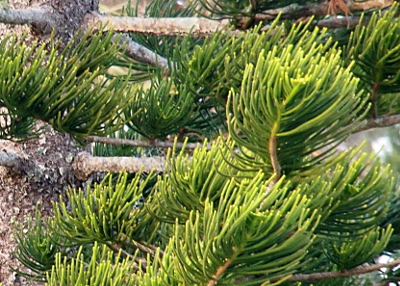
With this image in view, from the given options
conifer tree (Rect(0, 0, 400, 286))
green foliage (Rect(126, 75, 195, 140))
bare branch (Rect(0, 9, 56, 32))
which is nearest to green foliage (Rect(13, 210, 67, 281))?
conifer tree (Rect(0, 0, 400, 286))

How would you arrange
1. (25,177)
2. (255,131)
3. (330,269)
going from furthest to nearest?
(25,177), (330,269), (255,131)

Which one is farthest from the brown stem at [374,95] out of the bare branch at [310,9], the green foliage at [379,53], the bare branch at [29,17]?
the bare branch at [29,17]

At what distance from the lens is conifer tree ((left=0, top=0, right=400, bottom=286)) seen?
3.07 ft

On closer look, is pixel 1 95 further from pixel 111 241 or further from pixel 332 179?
pixel 332 179

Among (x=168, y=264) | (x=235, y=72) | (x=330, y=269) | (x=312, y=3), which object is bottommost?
(x=168, y=264)

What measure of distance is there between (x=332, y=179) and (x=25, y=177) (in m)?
0.83

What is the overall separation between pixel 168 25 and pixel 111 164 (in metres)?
0.34

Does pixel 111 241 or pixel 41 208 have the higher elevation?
pixel 41 208

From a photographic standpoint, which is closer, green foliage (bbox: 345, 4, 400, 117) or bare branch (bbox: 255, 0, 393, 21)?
green foliage (bbox: 345, 4, 400, 117)

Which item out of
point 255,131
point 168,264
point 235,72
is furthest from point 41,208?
point 255,131

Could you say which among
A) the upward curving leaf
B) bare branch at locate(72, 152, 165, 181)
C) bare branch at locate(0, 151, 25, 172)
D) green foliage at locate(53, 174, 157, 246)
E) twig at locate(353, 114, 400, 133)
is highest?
twig at locate(353, 114, 400, 133)

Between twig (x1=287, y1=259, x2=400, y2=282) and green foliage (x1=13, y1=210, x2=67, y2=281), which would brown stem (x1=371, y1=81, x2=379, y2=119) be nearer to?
twig (x1=287, y1=259, x2=400, y2=282)

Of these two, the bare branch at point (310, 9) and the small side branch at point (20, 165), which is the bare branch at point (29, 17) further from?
the bare branch at point (310, 9)

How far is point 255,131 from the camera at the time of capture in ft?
3.21
